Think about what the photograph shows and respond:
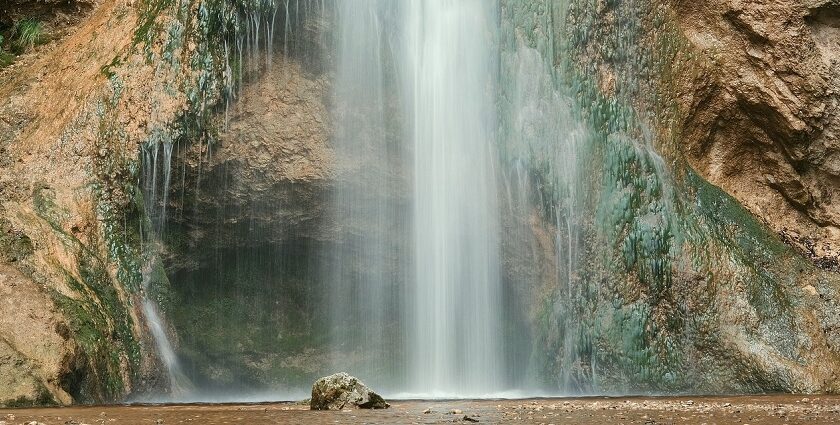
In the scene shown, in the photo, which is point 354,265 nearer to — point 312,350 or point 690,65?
point 312,350

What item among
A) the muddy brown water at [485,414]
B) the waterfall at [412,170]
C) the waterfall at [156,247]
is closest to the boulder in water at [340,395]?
the muddy brown water at [485,414]

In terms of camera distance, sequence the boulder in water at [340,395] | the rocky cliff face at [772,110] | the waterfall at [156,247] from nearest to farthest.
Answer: the boulder in water at [340,395]
the waterfall at [156,247]
the rocky cliff face at [772,110]

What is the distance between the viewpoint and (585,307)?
14086mm

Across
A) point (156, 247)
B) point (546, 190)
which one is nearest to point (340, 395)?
point (156, 247)

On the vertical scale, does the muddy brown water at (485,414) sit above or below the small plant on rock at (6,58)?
below

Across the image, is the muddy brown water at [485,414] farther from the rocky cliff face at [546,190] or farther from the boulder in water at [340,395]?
the rocky cliff face at [546,190]

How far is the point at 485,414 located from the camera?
8.11 m

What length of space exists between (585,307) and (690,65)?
4.33 m

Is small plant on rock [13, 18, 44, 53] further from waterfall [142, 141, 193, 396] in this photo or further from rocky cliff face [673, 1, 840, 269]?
rocky cliff face [673, 1, 840, 269]

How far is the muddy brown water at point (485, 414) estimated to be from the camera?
7273 mm

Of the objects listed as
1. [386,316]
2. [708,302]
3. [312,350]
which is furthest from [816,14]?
[312,350]

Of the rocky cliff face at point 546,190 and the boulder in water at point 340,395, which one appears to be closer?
the boulder in water at point 340,395

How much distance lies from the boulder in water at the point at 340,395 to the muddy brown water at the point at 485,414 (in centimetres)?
21

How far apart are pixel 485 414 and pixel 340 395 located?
136 centimetres
